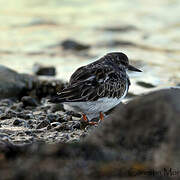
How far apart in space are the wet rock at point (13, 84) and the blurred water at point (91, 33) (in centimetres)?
131

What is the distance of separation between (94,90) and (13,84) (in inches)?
85.3

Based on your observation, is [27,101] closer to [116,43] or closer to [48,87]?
[48,87]

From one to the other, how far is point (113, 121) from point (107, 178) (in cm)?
59

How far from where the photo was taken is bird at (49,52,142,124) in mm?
5059

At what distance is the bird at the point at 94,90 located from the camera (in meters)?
5.06

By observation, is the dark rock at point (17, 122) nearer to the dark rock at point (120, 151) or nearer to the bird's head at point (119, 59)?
the bird's head at point (119, 59)

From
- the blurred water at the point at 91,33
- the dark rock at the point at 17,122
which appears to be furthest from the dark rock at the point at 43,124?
the blurred water at the point at 91,33

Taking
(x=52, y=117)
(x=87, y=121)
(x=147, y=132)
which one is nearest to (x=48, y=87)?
(x=52, y=117)

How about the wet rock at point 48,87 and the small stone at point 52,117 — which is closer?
the small stone at point 52,117

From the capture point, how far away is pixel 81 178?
237cm

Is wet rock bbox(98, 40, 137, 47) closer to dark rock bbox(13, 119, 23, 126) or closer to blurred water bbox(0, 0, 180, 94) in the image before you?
blurred water bbox(0, 0, 180, 94)

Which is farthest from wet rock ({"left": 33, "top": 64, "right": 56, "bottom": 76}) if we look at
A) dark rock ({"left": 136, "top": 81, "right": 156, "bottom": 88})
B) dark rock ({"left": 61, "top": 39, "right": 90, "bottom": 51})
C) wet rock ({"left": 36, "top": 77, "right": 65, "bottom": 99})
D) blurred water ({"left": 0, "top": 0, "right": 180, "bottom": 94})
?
dark rock ({"left": 61, "top": 39, "right": 90, "bottom": 51})

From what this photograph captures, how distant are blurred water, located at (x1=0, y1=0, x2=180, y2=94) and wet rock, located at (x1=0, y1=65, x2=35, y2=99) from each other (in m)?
1.31

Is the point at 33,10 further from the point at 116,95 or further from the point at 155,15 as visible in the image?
the point at 116,95
